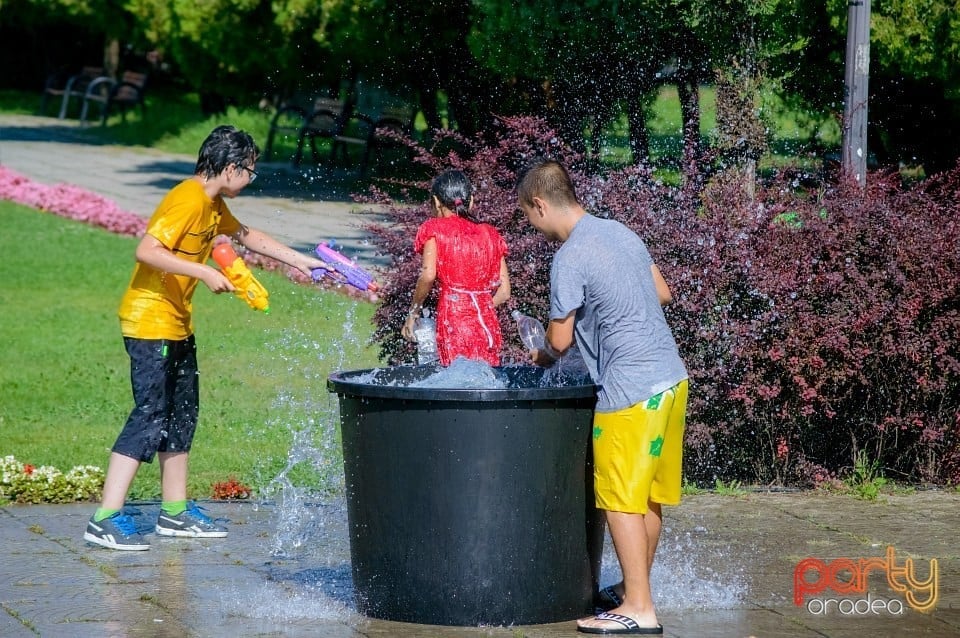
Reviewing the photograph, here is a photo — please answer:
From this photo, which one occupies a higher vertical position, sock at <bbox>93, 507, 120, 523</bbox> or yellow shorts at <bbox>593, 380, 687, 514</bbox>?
yellow shorts at <bbox>593, 380, 687, 514</bbox>

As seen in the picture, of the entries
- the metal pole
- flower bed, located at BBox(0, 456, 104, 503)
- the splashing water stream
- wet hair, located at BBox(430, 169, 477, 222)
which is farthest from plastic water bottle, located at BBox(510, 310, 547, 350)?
the metal pole

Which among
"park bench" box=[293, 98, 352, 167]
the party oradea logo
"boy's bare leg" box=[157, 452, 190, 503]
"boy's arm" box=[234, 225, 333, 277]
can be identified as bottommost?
the party oradea logo

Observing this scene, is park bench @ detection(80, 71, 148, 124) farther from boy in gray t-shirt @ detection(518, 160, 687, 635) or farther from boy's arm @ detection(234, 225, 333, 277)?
boy in gray t-shirt @ detection(518, 160, 687, 635)

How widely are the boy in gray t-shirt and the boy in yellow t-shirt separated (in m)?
1.59

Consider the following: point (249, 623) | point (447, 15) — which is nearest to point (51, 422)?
point (249, 623)

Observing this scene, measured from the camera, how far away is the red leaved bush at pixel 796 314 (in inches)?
279

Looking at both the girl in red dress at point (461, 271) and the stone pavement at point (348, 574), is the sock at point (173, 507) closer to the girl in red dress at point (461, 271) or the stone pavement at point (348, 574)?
the stone pavement at point (348, 574)

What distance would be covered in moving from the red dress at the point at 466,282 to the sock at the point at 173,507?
4.78ft

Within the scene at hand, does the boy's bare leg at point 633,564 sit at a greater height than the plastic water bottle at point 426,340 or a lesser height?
lesser

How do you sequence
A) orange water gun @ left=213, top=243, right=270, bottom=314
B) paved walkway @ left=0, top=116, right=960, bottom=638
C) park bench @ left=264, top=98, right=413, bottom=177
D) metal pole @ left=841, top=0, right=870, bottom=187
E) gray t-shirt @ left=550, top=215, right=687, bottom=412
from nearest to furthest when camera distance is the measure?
gray t-shirt @ left=550, top=215, right=687, bottom=412 → paved walkway @ left=0, top=116, right=960, bottom=638 → orange water gun @ left=213, top=243, right=270, bottom=314 → metal pole @ left=841, top=0, right=870, bottom=187 → park bench @ left=264, top=98, right=413, bottom=177

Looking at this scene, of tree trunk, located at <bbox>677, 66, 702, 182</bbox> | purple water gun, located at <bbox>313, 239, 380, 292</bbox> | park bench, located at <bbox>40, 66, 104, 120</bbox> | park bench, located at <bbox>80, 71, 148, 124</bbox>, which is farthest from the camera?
park bench, located at <bbox>40, 66, 104, 120</bbox>

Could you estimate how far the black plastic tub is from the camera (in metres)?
4.77

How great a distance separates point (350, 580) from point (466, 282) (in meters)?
1.74

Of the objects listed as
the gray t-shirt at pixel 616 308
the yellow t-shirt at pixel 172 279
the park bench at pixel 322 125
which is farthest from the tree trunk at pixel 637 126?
the gray t-shirt at pixel 616 308
